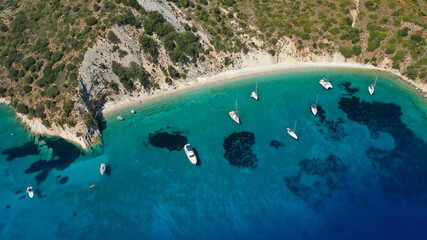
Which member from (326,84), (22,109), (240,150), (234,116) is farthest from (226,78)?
(22,109)

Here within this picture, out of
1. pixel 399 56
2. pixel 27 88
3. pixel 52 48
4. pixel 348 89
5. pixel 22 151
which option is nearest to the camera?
pixel 22 151

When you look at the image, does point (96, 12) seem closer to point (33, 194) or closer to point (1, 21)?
point (1, 21)

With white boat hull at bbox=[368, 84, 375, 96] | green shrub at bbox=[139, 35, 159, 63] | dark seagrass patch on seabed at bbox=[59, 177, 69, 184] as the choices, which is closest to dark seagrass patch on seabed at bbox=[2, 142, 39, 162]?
dark seagrass patch on seabed at bbox=[59, 177, 69, 184]

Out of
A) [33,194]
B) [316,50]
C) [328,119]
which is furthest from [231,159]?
[316,50]

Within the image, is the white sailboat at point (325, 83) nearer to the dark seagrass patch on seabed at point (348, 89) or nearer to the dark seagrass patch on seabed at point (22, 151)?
the dark seagrass patch on seabed at point (348, 89)

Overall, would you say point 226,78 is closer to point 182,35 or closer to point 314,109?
point 182,35

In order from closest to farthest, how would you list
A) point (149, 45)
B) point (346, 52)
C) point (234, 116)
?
1. point (234, 116)
2. point (149, 45)
3. point (346, 52)

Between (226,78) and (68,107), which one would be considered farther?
(226,78)
